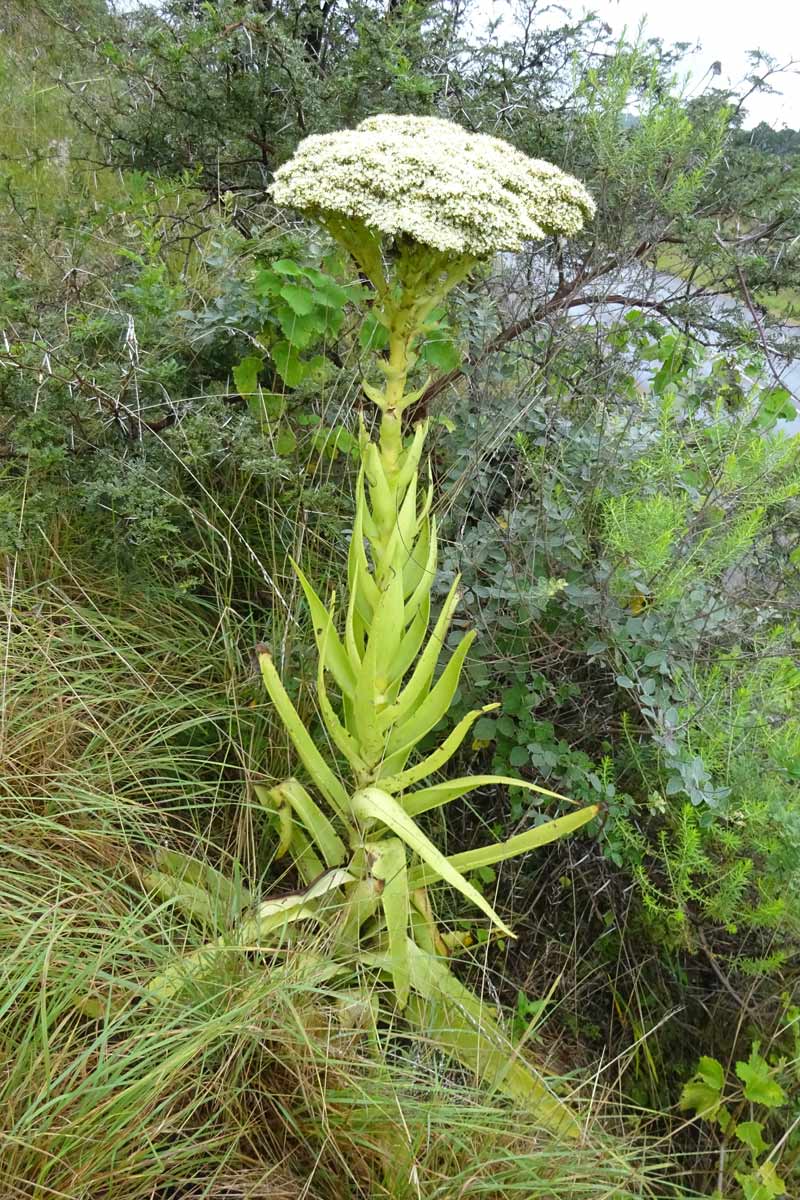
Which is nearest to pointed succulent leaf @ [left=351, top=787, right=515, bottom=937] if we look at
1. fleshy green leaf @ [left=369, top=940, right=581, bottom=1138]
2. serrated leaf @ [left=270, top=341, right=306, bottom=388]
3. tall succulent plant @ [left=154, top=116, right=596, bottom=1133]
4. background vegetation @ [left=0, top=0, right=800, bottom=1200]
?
tall succulent plant @ [left=154, top=116, right=596, bottom=1133]

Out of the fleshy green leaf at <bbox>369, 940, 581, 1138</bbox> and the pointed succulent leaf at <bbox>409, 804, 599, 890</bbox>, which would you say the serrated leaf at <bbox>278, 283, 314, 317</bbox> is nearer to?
the pointed succulent leaf at <bbox>409, 804, 599, 890</bbox>

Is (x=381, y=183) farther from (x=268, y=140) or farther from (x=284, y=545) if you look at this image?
(x=268, y=140)

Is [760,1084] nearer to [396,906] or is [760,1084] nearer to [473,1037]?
[473,1037]

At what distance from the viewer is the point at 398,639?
179 centimetres

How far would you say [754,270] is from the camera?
9.78ft

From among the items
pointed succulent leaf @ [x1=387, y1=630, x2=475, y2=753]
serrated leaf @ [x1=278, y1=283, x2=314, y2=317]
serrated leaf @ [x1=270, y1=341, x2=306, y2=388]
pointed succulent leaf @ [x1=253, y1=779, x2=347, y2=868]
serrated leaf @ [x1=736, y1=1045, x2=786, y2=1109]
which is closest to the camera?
A: serrated leaf @ [x1=736, y1=1045, x2=786, y2=1109]

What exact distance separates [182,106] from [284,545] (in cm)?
217

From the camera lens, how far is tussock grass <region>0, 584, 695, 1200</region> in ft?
4.51

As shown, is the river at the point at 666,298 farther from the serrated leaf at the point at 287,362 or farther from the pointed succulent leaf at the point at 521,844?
the pointed succulent leaf at the point at 521,844

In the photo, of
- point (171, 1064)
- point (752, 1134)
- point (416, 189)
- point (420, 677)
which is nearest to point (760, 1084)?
point (752, 1134)

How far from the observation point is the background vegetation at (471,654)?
1536 mm

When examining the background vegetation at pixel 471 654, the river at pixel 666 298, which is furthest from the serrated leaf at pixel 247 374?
the river at pixel 666 298

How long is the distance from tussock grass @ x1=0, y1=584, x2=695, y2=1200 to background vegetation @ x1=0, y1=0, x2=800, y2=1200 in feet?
0.04

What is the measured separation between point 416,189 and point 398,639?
0.92 meters
